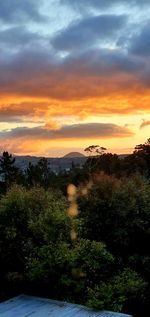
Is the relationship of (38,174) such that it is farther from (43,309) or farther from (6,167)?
(43,309)

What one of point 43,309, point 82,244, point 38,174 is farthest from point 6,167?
point 43,309

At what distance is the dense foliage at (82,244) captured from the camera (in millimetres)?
16641

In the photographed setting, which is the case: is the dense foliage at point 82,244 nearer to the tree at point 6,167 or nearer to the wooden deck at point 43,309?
the wooden deck at point 43,309

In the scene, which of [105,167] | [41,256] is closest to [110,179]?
[41,256]

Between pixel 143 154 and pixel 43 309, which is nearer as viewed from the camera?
pixel 43 309

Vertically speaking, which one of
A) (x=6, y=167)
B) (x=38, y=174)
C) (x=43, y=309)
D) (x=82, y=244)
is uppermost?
(x=6, y=167)

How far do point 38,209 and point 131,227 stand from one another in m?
4.56

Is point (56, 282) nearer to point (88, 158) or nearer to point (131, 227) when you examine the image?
point (131, 227)

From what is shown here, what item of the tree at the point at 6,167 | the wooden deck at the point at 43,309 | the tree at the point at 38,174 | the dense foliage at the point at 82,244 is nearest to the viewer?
the wooden deck at the point at 43,309

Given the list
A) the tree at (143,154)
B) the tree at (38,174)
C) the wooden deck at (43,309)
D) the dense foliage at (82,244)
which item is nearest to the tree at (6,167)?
the tree at (38,174)

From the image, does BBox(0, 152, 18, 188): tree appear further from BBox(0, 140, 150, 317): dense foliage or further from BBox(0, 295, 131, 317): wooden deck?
BBox(0, 295, 131, 317): wooden deck

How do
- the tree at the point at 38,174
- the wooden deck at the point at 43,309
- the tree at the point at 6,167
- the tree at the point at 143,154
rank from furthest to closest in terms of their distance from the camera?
the tree at the point at 38,174 → the tree at the point at 6,167 → the tree at the point at 143,154 → the wooden deck at the point at 43,309

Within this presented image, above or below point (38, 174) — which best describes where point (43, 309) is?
below

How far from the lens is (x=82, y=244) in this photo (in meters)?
17.4
